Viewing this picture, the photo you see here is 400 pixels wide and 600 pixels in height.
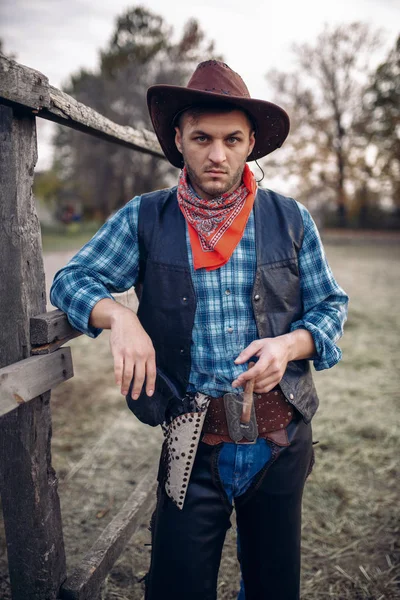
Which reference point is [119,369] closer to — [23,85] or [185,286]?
[185,286]

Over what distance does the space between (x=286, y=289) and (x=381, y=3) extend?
837 centimetres

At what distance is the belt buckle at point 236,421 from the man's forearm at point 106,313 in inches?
16.9

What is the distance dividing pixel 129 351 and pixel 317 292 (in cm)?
Answer: 76

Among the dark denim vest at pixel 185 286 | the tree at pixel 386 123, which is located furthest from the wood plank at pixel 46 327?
the tree at pixel 386 123

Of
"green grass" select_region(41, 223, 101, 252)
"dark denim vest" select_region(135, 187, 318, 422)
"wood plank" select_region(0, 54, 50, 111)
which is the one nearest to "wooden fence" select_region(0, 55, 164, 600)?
"wood plank" select_region(0, 54, 50, 111)

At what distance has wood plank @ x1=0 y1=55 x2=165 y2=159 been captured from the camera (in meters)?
1.38

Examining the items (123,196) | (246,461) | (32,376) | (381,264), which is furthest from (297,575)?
(123,196)

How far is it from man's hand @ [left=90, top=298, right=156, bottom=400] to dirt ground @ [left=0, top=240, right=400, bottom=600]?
20.9 inches

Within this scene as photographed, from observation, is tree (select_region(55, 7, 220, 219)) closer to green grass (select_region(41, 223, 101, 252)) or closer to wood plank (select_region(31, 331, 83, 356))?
green grass (select_region(41, 223, 101, 252))

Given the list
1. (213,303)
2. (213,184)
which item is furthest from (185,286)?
(213,184)

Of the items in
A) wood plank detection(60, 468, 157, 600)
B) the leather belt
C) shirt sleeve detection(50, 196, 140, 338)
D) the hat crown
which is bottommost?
wood plank detection(60, 468, 157, 600)

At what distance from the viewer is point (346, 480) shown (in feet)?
10.9

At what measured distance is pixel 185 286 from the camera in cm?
170

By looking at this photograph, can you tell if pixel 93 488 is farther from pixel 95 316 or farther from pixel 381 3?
pixel 381 3
